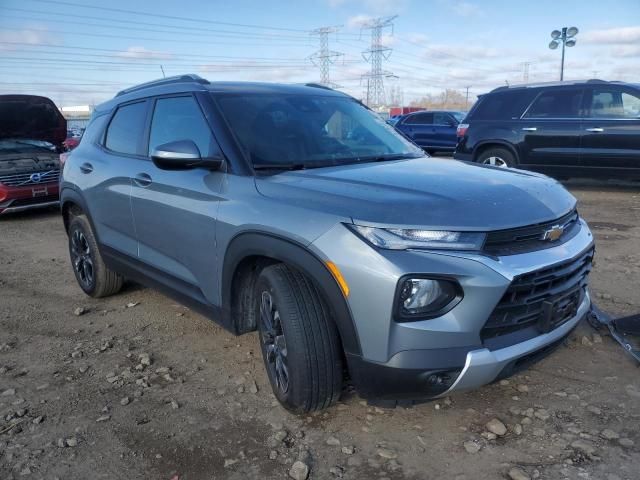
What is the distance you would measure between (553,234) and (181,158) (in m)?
1.90

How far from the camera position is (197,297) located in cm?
342

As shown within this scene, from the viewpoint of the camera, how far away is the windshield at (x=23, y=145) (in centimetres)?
946

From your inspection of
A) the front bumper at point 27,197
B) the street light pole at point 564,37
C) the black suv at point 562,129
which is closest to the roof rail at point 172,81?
the front bumper at point 27,197

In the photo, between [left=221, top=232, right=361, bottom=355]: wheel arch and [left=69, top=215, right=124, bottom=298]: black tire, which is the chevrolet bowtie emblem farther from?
[left=69, top=215, right=124, bottom=298]: black tire

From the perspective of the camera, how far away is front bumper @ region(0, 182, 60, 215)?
8758mm

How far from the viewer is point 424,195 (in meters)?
2.56

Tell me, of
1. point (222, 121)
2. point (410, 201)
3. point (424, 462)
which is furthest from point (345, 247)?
point (222, 121)

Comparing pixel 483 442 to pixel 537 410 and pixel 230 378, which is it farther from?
pixel 230 378

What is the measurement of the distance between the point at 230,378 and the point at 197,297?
0.53 metres

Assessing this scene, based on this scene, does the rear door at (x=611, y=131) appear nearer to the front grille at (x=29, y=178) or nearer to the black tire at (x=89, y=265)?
the black tire at (x=89, y=265)

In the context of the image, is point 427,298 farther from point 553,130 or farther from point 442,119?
point 442,119

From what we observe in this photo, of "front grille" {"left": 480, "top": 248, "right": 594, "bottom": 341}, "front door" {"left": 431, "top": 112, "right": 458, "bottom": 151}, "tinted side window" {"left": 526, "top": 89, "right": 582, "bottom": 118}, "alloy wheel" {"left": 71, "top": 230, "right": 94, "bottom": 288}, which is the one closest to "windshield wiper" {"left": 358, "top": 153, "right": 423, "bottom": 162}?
"front grille" {"left": 480, "top": 248, "right": 594, "bottom": 341}

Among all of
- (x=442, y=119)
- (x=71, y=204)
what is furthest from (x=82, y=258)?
(x=442, y=119)

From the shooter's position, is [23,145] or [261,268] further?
[23,145]
